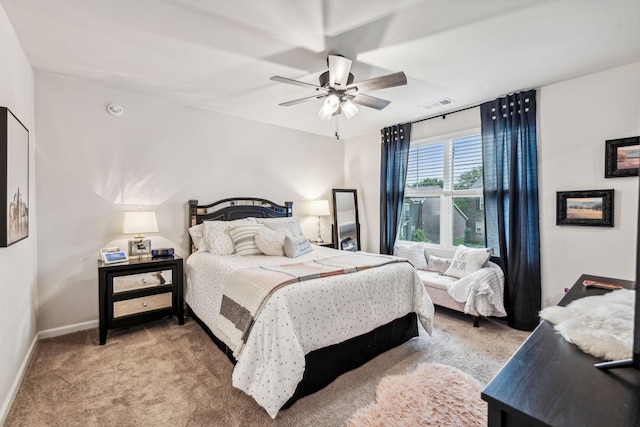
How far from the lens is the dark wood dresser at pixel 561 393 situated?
68 cm

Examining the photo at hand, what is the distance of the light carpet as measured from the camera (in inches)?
72.9

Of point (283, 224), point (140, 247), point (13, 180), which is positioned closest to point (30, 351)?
point (140, 247)

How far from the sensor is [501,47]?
93.4 inches

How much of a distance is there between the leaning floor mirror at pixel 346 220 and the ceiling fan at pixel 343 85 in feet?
7.79

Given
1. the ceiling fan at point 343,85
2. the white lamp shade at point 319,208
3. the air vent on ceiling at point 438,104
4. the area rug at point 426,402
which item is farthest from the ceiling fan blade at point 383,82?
the white lamp shade at point 319,208

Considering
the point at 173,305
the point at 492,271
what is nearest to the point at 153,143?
the point at 173,305

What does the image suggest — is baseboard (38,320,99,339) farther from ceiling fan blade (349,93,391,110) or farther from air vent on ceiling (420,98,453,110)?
air vent on ceiling (420,98,453,110)

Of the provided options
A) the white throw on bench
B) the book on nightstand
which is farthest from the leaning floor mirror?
the book on nightstand

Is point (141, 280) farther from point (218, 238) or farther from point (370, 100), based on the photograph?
point (370, 100)

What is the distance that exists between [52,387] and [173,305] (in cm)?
116

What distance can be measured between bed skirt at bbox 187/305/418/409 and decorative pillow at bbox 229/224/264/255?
0.88m

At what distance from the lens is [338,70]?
2.41 meters

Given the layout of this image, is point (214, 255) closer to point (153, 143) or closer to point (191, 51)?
point (153, 143)

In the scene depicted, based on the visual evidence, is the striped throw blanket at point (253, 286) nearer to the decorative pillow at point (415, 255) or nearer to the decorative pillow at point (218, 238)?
the decorative pillow at point (218, 238)
